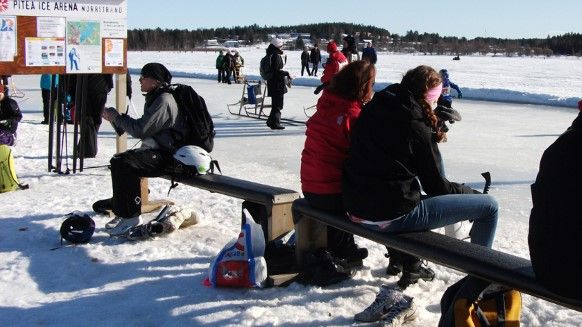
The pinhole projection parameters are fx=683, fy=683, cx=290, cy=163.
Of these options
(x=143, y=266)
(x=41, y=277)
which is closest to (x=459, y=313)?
(x=143, y=266)

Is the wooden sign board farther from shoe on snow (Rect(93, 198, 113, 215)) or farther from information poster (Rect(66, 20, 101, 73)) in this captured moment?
shoe on snow (Rect(93, 198, 113, 215))

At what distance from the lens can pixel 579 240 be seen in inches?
98.9

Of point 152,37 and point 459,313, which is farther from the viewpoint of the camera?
point 152,37

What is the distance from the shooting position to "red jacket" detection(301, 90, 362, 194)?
13.0 feet

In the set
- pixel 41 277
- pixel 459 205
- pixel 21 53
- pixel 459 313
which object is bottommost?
pixel 41 277

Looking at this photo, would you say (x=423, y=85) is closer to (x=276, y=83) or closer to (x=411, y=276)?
(x=411, y=276)

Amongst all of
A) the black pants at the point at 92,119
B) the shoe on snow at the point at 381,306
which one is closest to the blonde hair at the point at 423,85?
the shoe on snow at the point at 381,306

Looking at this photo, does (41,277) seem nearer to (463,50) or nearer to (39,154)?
(39,154)

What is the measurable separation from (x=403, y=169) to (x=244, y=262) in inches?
44.5

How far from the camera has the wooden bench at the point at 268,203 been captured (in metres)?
4.39

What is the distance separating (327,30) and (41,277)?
149 metres

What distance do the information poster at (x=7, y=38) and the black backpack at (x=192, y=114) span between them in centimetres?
221

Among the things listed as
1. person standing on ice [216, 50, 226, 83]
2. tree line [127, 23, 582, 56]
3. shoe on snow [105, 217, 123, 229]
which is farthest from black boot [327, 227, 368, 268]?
tree line [127, 23, 582, 56]

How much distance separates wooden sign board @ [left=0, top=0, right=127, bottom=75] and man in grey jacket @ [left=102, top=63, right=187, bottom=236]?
6.22 ft
